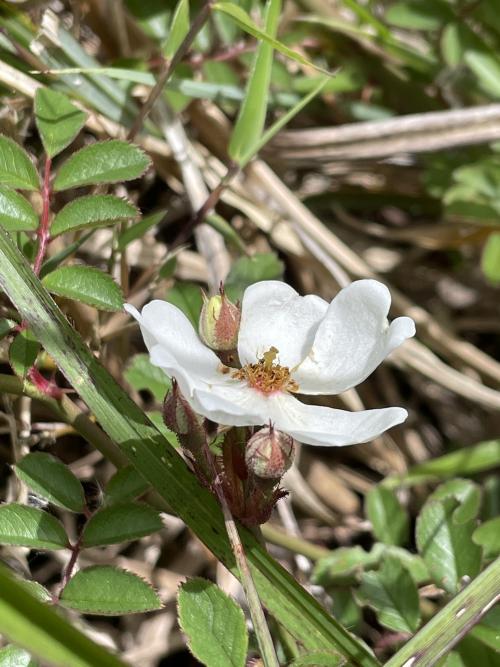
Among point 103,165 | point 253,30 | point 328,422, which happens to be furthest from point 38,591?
point 253,30

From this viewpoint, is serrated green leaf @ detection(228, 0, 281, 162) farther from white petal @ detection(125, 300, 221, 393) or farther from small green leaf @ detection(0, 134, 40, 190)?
white petal @ detection(125, 300, 221, 393)

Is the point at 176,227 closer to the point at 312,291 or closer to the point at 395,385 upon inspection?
the point at 312,291

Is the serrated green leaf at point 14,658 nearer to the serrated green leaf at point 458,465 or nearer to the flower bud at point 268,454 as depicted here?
the flower bud at point 268,454

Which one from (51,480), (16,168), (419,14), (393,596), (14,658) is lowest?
(393,596)

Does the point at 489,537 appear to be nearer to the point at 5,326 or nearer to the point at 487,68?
the point at 5,326

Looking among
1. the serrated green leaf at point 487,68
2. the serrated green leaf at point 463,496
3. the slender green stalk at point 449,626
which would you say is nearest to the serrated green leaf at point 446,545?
the serrated green leaf at point 463,496

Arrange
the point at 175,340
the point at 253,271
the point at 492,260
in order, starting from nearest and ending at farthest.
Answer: the point at 175,340 → the point at 253,271 → the point at 492,260

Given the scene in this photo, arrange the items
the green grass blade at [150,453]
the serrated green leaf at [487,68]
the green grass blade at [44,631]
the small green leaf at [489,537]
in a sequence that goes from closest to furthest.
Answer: the green grass blade at [44,631] < the green grass blade at [150,453] < the small green leaf at [489,537] < the serrated green leaf at [487,68]
